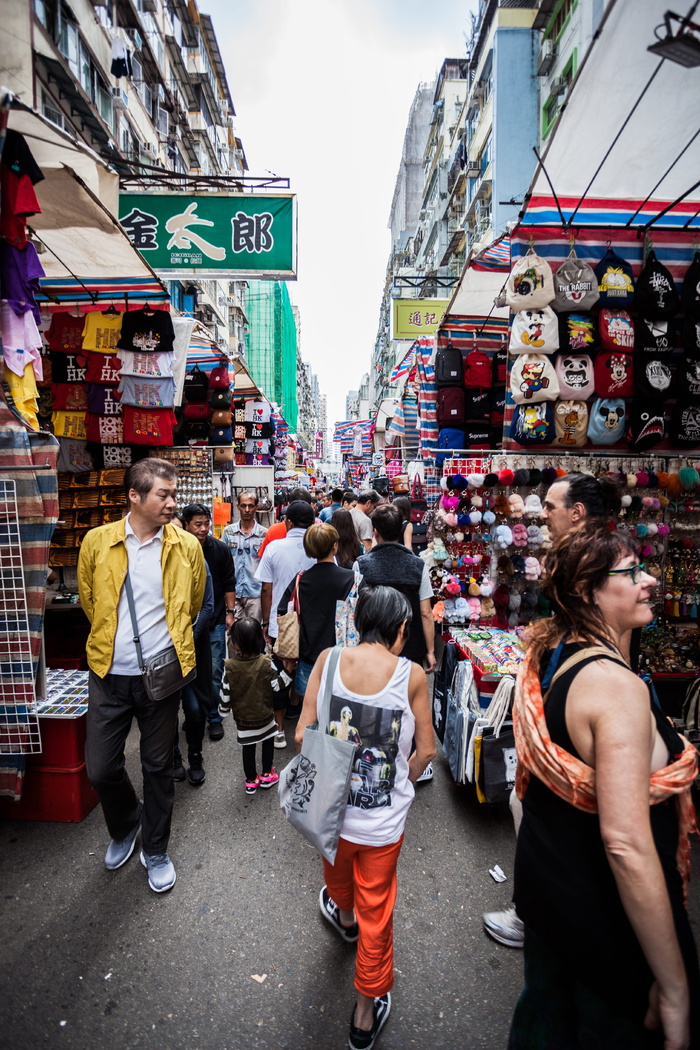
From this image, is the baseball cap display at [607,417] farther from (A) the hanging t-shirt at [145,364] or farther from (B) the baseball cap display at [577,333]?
(A) the hanging t-shirt at [145,364]

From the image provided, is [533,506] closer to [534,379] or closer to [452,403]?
[534,379]

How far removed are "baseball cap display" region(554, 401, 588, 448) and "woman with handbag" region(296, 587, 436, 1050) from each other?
273cm

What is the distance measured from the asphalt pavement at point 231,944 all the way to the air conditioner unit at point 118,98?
14309mm

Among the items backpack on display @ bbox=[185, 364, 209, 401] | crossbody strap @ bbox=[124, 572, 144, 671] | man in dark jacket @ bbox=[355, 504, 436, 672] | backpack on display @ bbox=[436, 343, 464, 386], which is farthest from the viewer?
backpack on display @ bbox=[185, 364, 209, 401]

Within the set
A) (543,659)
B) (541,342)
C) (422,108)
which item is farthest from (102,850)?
(422,108)

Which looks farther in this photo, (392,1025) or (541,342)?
(541,342)

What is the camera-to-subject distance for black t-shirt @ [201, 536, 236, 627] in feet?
14.3

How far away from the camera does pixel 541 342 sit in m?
3.86

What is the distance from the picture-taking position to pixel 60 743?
124 inches

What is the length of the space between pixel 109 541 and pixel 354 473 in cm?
3062

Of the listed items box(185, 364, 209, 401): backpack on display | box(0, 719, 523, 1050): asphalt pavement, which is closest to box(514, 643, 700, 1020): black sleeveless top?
box(0, 719, 523, 1050): asphalt pavement

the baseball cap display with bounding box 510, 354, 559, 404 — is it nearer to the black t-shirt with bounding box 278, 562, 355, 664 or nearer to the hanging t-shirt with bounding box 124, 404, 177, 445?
the black t-shirt with bounding box 278, 562, 355, 664

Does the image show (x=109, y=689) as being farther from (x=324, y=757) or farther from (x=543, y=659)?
(x=543, y=659)

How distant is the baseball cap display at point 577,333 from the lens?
3.89 metres
